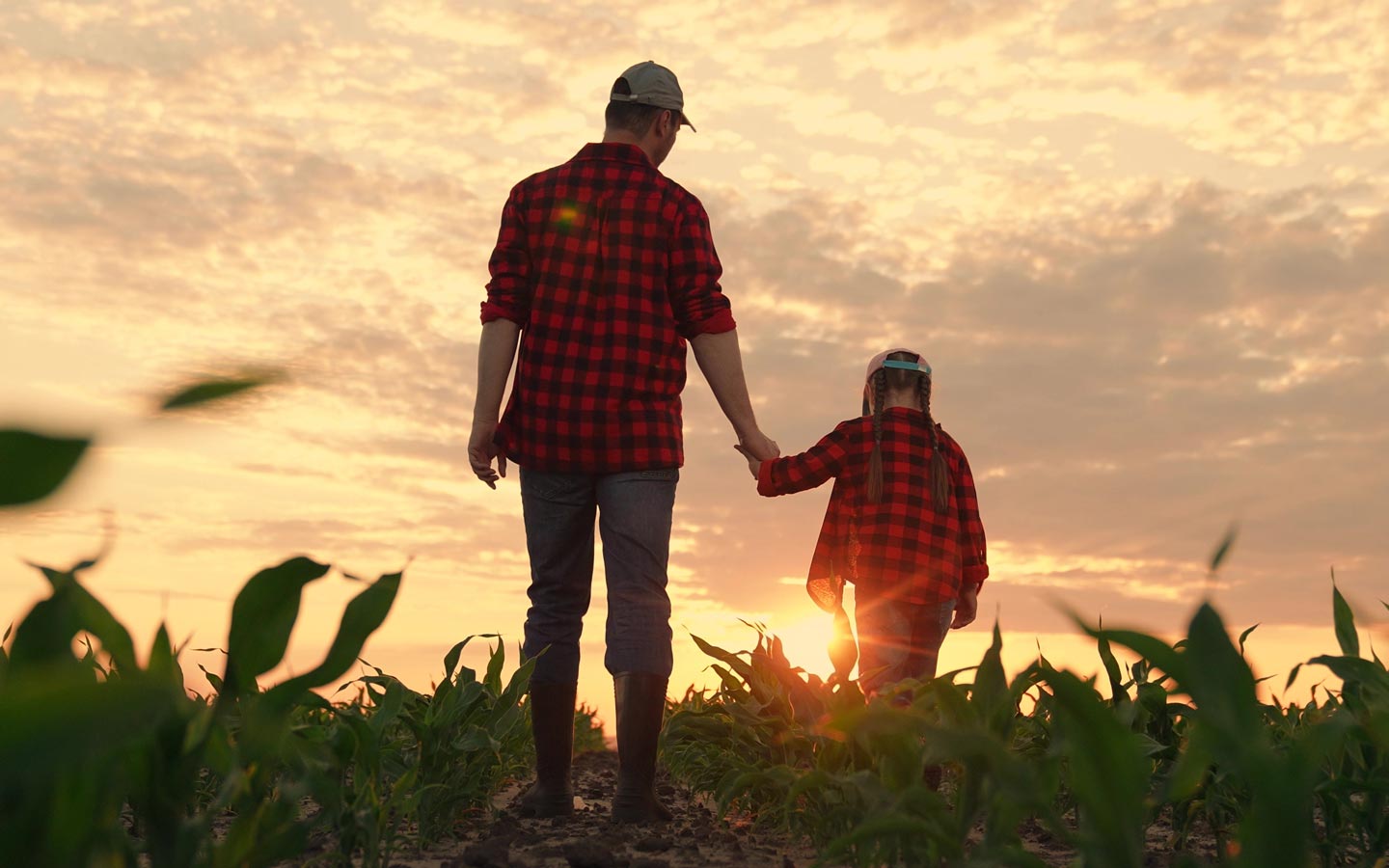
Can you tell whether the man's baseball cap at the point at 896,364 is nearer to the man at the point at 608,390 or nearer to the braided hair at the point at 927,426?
the braided hair at the point at 927,426

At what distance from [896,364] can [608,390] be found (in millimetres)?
1746

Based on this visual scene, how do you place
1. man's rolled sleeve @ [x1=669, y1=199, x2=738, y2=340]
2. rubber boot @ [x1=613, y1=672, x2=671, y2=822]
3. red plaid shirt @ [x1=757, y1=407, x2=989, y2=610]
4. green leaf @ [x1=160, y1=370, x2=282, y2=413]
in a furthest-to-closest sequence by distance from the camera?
red plaid shirt @ [x1=757, y1=407, x2=989, y2=610] → man's rolled sleeve @ [x1=669, y1=199, x2=738, y2=340] → rubber boot @ [x1=613, y1=672, x2=671, y2=822] → green leaf @ [x1=160, y1=370, x2=282, y2=413]

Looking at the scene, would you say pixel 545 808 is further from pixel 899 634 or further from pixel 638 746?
pixel 899 634

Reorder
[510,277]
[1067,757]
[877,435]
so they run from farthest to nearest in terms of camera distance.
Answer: [877,435], [510,277], [1067,757]

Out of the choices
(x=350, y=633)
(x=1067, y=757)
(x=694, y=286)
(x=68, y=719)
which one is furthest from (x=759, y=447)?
(x=68, y=719)

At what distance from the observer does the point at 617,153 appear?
14.9ft

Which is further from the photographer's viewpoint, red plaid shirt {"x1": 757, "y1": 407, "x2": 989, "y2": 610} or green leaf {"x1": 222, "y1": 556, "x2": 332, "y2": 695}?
red plaid shirt {"x1": 757, "y1": 407, "x2": 989, "y2": 610}

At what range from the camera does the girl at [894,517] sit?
525 centimetres

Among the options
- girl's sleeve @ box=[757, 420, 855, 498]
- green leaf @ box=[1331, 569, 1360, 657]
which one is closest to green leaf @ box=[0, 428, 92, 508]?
green leaf @ box=[1331, 569, 1360, 657]

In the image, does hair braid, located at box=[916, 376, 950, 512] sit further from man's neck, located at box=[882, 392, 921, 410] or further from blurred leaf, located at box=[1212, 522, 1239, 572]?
blurred leaf, located at box=[1212, 522, 1239, 572]

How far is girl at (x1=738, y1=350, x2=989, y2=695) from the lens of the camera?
5250 millimetres

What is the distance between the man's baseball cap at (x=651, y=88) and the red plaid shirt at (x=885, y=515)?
1528 mm

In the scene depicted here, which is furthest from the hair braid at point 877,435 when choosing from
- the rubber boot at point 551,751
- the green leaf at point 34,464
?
the green leaf at point 34,464

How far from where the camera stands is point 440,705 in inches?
143
